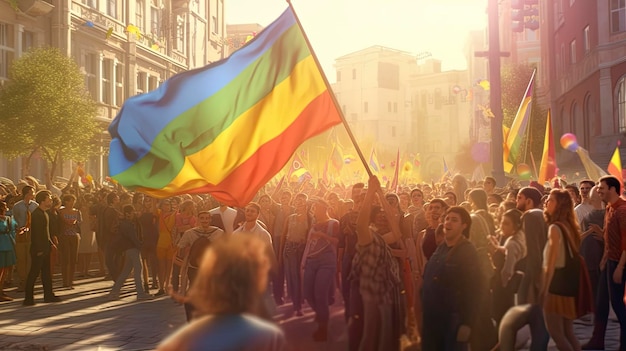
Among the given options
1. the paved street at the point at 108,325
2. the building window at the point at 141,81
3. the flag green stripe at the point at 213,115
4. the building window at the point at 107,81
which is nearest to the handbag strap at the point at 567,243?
the paved street at the point at 108,325

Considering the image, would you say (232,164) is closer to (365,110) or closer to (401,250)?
(401,250)

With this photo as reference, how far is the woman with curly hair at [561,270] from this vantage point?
6754 millimetres

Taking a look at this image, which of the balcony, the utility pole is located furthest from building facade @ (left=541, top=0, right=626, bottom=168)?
the balcony

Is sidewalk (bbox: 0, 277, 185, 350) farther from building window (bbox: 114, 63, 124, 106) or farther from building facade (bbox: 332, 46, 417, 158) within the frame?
building facade (bbox: 332, 46, 417, 158)

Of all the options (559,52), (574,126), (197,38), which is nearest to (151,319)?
(574,126)

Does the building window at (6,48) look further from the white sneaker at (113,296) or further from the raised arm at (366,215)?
the raised arm at (366,215)

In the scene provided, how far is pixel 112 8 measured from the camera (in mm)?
42812

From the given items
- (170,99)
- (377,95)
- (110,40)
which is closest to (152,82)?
(110,40)

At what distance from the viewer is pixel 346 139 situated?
81.9 metres

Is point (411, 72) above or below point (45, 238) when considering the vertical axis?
above

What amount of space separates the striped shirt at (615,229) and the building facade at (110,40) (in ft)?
93.8

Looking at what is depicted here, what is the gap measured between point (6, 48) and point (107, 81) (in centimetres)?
915

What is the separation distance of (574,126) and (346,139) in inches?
1622

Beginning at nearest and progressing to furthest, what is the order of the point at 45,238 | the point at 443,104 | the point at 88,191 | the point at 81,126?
1. the point at 45,238
2. the point at 88,191
3. the point at 81,126
4. the point at 443,104
